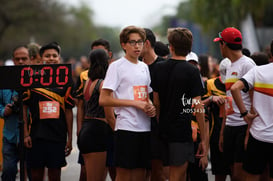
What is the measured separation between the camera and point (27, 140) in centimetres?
761

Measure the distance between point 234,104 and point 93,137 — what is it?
1.72m

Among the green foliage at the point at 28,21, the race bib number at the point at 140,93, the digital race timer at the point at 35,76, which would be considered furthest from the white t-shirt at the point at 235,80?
the green foliage at the point at 28,21

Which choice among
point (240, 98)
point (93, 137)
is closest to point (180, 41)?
point (240, 98)

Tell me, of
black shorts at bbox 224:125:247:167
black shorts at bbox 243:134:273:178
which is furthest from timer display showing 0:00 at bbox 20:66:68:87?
black shorts at bbox 243:134:273:178

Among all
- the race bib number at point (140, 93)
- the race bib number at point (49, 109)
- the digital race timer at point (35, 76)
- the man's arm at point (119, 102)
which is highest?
the digital race timer at point (35, 76)

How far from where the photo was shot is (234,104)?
716 centimetres

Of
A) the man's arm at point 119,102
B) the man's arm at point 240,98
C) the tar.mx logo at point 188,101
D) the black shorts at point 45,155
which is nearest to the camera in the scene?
the man's arm at point 119,102

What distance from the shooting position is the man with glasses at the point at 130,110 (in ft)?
19.5

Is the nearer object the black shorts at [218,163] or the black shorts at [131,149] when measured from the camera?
the black shorts at [131,149]

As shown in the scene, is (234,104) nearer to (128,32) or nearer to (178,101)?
(178,101)

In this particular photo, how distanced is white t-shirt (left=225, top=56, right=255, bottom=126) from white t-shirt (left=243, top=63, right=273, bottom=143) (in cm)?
70

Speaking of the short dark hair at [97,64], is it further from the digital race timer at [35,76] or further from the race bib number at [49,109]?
the race bib number at [49,109]

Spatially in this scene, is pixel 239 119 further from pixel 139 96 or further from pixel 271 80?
pixel 139 96

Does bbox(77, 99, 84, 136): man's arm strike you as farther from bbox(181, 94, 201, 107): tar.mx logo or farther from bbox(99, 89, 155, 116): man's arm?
bbox(181, 94, 201, 107): tar.mx logo
